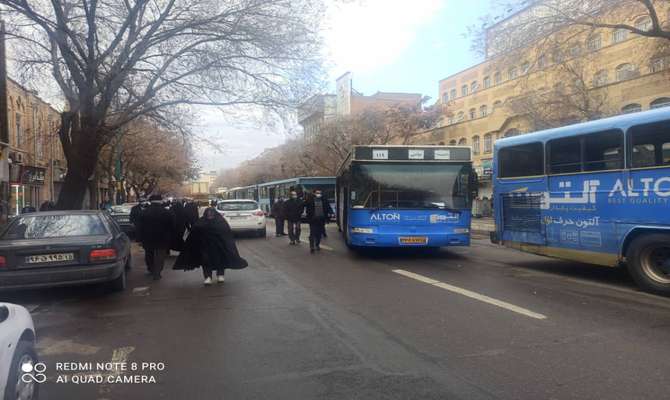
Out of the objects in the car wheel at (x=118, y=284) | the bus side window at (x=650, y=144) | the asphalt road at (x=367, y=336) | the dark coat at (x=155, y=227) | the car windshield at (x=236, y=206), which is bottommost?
the asphalt road at (x=367, y=336)

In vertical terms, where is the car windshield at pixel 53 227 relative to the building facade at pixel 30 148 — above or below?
below

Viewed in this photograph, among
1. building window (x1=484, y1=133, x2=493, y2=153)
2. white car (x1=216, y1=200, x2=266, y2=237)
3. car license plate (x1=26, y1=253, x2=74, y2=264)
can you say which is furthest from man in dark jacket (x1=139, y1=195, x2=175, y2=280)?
building window (x1=484, y1=133, x2=493, y2=153)

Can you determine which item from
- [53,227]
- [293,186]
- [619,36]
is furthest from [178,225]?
[619,36]

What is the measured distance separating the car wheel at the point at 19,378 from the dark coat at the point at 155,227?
610 centimetres

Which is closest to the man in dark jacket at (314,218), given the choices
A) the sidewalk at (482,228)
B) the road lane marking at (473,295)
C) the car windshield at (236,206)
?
the road lane marking at (473,295)

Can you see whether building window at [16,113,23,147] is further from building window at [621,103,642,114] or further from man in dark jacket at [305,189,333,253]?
building window at [621,103,642,114]

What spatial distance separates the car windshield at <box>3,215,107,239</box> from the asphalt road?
1040 millimetres

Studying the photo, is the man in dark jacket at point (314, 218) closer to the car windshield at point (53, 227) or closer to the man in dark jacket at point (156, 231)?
the man in dark jacket at point (156, 231)

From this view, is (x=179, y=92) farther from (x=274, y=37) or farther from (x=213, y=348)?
(x=213, y=348)

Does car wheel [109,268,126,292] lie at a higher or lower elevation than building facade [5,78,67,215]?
lower

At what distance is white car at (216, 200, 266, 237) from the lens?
18.9m

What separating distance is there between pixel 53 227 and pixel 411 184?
7201 mm

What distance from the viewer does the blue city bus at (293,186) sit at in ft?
98.7

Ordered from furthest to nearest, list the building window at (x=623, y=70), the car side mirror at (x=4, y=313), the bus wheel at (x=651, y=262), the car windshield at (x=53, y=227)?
the building window at (x=623, y=70), the car windshield at (x=53, y=227), the bus wheel at (x=651, y=262), the car side mirror at (x=4, y=313)
